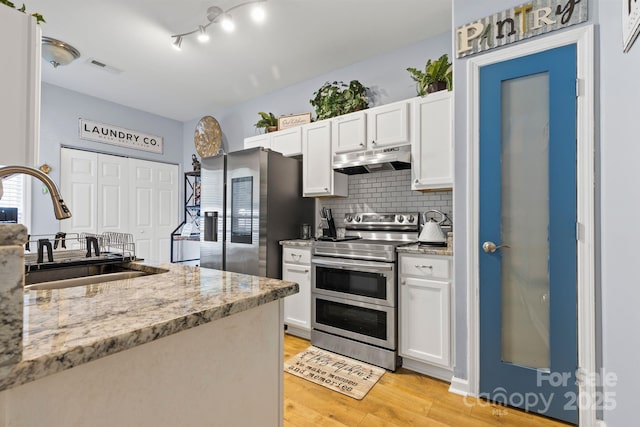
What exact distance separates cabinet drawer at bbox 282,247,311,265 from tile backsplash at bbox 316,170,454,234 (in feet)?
2.00

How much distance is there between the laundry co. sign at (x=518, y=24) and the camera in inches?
69.7

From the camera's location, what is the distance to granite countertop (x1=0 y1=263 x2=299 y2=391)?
1.73 ft

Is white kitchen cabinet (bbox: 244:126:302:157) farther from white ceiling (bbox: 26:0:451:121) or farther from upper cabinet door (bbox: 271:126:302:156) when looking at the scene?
white ceiling (bbox: 26:0:451:121)

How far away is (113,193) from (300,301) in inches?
138

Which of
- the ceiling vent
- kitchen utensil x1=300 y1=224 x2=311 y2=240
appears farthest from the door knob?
the ceiling vent

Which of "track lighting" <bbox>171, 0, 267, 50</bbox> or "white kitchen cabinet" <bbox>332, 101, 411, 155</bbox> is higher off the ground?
"track lighting" <bbox>171, 0, 267, 50</bbox>

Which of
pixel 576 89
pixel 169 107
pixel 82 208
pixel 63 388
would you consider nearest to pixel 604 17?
pixel 576 89

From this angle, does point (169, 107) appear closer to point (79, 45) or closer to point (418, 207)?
point (79, 45)

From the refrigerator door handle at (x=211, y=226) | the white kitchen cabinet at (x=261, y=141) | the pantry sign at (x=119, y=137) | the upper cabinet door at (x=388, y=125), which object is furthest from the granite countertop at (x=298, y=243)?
the pantry sign at (x=119, y=137)

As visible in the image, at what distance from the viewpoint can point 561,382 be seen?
1.80 metres

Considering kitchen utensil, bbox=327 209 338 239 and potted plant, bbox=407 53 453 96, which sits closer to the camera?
potted plant, bbox=407 53 453 96

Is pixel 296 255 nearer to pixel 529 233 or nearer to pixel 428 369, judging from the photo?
pixel 428 369

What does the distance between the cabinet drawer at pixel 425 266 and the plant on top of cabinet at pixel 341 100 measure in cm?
161

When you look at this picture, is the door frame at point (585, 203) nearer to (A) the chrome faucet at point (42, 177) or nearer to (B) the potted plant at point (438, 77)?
(B) the potted plant at point (438, 77)
